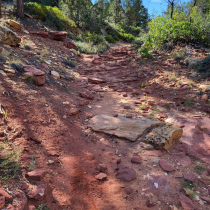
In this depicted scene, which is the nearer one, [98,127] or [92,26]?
[98,127]

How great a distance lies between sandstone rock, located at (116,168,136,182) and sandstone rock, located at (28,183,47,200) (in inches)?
42.9

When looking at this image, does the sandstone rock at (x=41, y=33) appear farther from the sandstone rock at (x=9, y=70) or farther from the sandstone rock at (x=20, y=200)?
the sandstone rock at (x=20, y=200)

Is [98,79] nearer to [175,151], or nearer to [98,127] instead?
[98,127]

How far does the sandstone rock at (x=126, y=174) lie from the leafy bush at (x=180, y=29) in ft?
24.8

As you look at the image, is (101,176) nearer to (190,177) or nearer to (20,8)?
(190,177)

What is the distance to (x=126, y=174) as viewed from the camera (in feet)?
8.84

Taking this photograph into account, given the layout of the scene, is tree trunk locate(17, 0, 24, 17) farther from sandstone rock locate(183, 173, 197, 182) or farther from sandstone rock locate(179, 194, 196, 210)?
sandstone rock locate(179, 194, 196, 210)

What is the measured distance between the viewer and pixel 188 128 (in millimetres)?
3908

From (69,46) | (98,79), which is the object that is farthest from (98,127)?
(69,46)

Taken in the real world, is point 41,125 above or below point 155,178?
above

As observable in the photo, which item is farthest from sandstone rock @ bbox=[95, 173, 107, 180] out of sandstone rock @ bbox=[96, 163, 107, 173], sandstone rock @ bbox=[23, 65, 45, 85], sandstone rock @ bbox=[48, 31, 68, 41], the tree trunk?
the tree trunk

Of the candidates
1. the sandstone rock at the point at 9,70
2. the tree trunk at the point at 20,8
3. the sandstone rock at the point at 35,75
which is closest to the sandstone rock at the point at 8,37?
the sandstone rock at the point at 35,75

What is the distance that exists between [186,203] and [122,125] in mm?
2133

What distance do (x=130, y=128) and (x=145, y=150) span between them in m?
0.74
